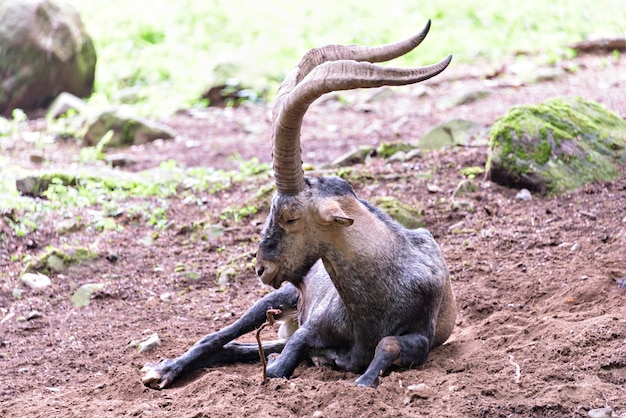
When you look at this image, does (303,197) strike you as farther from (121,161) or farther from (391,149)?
(121,161)

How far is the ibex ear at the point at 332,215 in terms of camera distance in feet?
17.9

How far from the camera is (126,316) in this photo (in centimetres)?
789

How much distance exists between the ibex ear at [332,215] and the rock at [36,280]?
13.4 feet

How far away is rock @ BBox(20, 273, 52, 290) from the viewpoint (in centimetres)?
855

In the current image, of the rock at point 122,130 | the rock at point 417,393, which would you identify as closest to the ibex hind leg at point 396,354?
the rock at point 417,393

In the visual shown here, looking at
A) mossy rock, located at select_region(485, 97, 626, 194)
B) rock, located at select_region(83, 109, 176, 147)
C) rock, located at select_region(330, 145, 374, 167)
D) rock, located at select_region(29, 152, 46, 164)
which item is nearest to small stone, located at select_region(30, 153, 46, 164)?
rock, located at select_region(29, 152, 46, 164)

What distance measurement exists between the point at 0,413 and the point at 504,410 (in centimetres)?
326

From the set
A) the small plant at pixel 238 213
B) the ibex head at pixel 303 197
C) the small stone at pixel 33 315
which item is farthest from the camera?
the small plant at pixel 238 213

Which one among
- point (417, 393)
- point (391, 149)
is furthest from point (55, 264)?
point (417, 393)

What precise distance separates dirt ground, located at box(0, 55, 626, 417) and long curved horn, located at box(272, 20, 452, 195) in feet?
4.54

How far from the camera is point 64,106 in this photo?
17016mm

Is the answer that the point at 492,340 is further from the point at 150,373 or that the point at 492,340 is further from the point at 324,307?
the point at 150,373

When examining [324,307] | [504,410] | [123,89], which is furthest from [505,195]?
[123,89]

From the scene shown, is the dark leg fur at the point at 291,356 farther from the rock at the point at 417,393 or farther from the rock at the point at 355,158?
the rock at the point at 355,158
